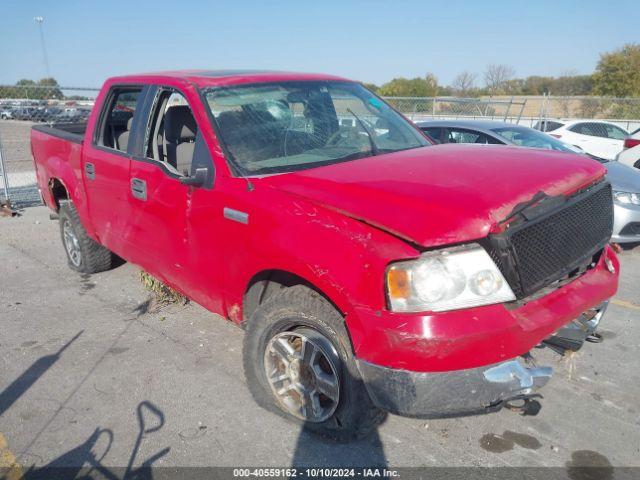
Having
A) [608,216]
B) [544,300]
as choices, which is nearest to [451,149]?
[608,216]

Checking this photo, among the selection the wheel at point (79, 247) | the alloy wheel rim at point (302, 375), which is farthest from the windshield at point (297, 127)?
the wheel at point (79, 247)

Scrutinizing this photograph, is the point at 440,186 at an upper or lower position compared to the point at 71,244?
upper

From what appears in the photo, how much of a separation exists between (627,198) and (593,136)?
32.8ft

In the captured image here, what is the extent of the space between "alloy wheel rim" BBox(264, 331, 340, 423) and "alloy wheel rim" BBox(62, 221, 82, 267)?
3.43 m

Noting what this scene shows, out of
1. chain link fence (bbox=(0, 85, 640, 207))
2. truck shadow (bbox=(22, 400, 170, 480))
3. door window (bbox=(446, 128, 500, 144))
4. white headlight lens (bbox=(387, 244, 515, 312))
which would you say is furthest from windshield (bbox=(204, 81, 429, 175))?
chain link fence (bbox=(0, 85, 640, 207))

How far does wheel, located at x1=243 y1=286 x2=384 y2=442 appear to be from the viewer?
8.87 ft

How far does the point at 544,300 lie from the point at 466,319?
542 millimetres

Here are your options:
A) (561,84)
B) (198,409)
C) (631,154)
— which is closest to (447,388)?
(198,409)

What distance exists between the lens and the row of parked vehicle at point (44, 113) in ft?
35.1

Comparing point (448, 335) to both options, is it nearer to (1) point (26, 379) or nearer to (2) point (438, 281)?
(2) point (438, 281)

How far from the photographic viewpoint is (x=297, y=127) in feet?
11.9

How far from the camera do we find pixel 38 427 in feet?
10.4

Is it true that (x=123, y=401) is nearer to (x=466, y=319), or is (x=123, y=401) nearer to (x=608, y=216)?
(x=466, y=319)

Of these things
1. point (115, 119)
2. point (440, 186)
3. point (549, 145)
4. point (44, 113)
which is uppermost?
point (115, 119)
